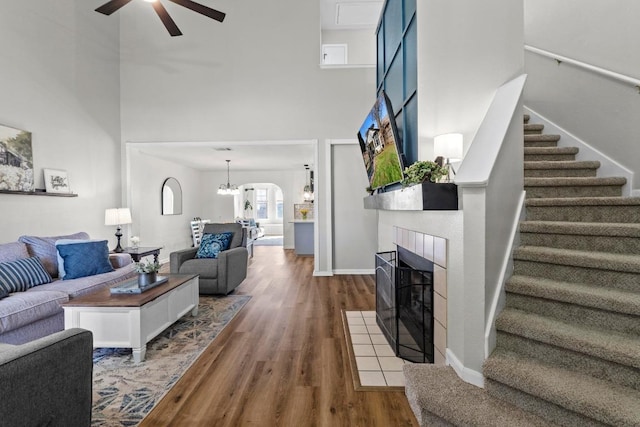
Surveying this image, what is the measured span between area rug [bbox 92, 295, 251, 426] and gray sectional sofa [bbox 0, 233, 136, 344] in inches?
20.6

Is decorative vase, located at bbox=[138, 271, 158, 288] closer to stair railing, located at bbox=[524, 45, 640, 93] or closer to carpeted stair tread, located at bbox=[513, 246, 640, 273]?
carpeted stair tread, located at bbox=[513, 246, 640, 273]

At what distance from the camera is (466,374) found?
1630 millimetres

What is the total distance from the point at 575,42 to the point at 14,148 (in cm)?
620

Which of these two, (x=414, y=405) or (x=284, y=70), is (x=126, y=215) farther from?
(x=414, y=405)

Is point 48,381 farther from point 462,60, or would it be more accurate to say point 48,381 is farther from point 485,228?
point 462,60

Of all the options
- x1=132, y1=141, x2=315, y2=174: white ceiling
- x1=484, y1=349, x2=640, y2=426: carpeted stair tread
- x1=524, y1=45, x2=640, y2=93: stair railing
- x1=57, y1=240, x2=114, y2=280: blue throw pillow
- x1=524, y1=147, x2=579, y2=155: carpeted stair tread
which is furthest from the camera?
x1=132, y1=141, x2=315, y2=174: white ceiling

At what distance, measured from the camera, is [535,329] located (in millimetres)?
1492

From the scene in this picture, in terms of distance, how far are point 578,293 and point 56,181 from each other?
17.9ft

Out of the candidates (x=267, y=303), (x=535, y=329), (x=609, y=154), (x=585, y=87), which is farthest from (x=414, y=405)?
(x=585, y=87)

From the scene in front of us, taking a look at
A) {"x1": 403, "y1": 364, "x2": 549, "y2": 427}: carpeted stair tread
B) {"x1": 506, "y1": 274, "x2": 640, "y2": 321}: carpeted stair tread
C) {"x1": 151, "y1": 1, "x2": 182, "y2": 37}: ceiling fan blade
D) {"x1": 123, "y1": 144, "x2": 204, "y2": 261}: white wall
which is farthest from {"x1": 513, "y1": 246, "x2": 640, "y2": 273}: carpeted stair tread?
{"x1": 123, "y1": 144, "x2": 204, "y2": 261}: white wall

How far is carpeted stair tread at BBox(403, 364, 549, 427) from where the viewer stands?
1368 millimetres

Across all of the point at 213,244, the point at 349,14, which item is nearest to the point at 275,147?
the point at 213,244

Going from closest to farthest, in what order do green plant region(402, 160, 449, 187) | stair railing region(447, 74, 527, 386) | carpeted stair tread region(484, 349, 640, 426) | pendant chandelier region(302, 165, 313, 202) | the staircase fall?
carpeted stair tread region(484, 349, 640, 426)
the staircase
stair railing region(447, 74, 527, 386)
green plant region(402, 160, 449, 187)
pendant chandelier region(302, 165, 313, 202)

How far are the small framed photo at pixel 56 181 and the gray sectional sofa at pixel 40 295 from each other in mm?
733
